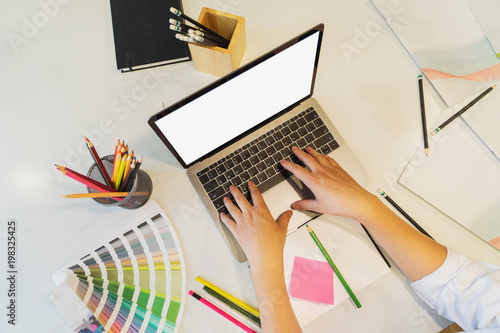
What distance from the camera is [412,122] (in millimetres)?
889

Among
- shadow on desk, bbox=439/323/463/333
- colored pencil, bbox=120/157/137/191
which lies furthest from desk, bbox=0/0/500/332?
shadow on desk, bbox=439/323/463/333

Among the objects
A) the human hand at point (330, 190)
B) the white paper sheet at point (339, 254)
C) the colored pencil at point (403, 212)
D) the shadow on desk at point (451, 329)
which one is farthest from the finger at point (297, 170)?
the shadow on desk at point (451, 329)

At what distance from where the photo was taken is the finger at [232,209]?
2.49 ft

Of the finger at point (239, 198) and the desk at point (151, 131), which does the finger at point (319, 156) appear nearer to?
the desk at point (151, 131)

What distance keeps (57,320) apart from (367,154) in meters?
0.89

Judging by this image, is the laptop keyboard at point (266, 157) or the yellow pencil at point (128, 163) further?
the laptop keyboard at point (266, 157)

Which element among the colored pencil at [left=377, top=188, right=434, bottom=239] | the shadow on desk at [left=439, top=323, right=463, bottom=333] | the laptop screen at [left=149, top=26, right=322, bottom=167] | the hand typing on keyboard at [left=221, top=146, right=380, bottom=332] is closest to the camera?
the laptop screen at [left=149, top=26, right=322, bottom=167]

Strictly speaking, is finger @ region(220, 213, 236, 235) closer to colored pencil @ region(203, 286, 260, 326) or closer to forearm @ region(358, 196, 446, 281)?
colored pencil @ region(203, 286, 260, 326)

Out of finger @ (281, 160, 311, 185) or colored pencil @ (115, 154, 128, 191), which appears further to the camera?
finger @ (281, 160, 311, 185)

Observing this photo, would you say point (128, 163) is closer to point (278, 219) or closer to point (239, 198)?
point (239, 198)

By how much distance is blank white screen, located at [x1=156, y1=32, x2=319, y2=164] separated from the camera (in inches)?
24.4

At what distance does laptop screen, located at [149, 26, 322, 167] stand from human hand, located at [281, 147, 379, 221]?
0.15 meters

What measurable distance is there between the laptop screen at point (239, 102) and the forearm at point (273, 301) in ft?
1.07

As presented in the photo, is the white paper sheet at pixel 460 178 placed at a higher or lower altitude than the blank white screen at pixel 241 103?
lower
